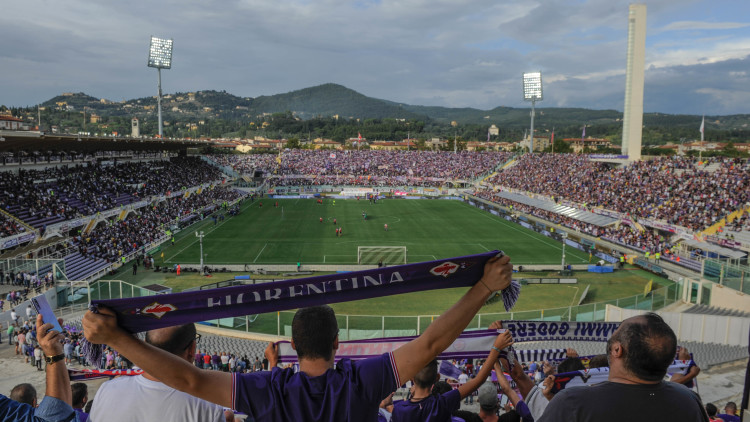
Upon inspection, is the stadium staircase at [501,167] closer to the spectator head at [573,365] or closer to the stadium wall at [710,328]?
the stadium wall at [710,328]

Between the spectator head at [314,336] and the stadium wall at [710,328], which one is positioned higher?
the spectator head at [314,336]

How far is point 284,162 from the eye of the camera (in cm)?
9244

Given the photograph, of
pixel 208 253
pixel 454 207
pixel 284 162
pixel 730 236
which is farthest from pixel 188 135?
pixel 730 236

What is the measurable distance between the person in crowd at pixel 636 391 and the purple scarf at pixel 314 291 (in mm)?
776

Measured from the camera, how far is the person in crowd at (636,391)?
2.36 metres

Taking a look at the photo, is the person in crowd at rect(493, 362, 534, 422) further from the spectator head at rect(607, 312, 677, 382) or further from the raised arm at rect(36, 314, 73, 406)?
the raised arm at rect(36, 314, 73, 406)

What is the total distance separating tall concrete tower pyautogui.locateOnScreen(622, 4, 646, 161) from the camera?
190ft

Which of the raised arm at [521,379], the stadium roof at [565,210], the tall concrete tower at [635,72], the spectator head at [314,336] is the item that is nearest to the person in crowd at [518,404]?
the raised arm at [521,379]

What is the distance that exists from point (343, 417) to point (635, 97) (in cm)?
6629

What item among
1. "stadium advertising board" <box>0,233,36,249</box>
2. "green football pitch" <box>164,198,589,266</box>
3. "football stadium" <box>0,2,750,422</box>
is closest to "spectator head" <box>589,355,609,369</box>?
"football stadium" <box>0,2,750,422</box>

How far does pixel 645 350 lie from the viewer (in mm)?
2432

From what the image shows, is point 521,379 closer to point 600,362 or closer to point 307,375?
point 600,362

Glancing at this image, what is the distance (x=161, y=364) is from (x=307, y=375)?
756 mm

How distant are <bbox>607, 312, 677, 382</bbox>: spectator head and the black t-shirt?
8 centimetres
